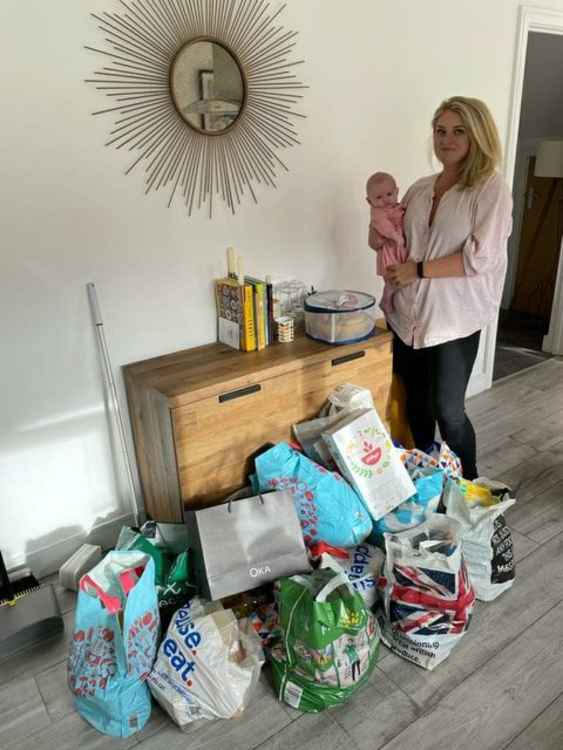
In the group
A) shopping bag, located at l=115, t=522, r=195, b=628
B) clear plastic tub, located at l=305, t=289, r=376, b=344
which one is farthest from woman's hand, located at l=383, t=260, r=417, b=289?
shopping bag, located at l=115, t=522, r=195, b=628

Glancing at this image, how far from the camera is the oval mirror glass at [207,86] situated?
1.86m

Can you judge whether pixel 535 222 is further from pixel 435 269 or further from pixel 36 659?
pixel 36 659

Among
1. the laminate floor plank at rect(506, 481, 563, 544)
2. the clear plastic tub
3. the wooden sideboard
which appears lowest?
the laminate floor plank at rect(506, 481, 563, 544)

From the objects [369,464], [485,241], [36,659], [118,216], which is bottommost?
[36,659]

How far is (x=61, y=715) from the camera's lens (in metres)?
1.53

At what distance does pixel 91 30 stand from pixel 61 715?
1.94m

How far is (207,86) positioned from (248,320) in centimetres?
80

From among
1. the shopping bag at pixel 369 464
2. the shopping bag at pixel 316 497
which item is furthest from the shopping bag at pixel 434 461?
the shopping bag at pixel 316 497

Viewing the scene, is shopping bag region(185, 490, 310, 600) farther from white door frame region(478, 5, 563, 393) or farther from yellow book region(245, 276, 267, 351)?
white door frame region(478, 5, 563, 393)

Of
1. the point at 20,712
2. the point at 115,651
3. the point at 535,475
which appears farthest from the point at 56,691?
the point at 535,475

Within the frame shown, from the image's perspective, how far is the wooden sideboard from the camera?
1.84 meters

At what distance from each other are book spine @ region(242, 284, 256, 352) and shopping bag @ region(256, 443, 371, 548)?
435mm

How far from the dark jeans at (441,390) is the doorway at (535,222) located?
1387 millimetres

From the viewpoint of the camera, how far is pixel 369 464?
1.91 metres
